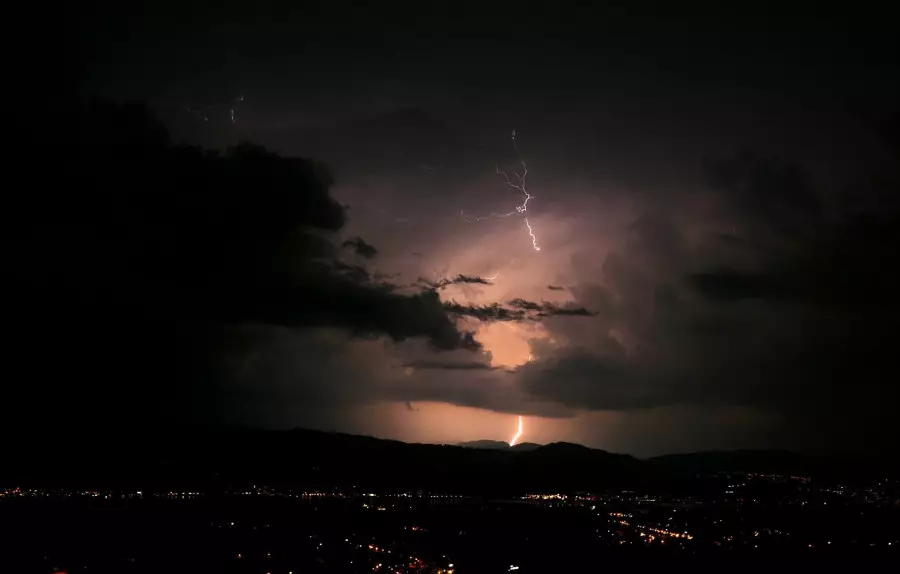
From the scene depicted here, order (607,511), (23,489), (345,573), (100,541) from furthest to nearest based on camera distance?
(23,489) < (607,511) < (100,541) < (345,573)

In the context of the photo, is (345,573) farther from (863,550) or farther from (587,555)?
(863,550)

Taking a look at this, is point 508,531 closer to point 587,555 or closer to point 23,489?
point 587,555

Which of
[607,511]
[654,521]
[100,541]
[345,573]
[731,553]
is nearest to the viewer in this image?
[345,573]

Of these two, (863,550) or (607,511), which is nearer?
(863,550)

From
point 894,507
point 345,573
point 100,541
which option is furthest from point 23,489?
point 894,507

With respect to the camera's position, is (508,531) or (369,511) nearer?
(508,531)

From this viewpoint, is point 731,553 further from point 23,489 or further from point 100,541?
point 23,489

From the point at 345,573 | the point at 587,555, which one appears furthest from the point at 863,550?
the point at 345,573

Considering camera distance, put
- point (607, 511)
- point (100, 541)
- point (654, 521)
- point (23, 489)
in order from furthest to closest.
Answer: point (23, 489) → point (607, 511) → point (654, 521) → point (100, 541)

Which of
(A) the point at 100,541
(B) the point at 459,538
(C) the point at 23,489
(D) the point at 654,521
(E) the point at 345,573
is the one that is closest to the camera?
(E) the point at 345,573
